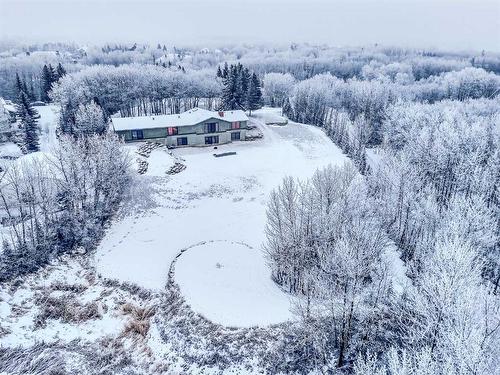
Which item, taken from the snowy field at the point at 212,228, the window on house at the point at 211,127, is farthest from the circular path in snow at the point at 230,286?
the window on house at the point at 211,127

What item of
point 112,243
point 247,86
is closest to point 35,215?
point 112,243

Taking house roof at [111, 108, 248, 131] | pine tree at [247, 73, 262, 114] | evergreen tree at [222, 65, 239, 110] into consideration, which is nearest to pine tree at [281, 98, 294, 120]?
pine tree at [247, 73, 262, 114]

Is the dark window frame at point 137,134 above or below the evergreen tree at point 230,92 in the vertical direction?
below

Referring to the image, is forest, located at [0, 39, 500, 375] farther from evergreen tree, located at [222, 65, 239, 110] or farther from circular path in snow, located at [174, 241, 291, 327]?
circular path in snow, located at [174, 241, 291, 327]

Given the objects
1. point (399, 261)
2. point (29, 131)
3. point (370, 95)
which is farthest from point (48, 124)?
point (370, 95)

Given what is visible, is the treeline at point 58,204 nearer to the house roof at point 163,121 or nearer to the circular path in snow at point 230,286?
the circular path in snow at point 230,286

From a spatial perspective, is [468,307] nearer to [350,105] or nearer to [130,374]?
[130,374]

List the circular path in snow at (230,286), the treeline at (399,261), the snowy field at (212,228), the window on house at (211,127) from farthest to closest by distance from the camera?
1. the window on house at (211,127)
2. the snowy field at (212,228)
3. the circular path in snow at (230,286)
4. the treeline at (399,261)

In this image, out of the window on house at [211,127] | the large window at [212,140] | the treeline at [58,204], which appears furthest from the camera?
the large window at [212,140]
